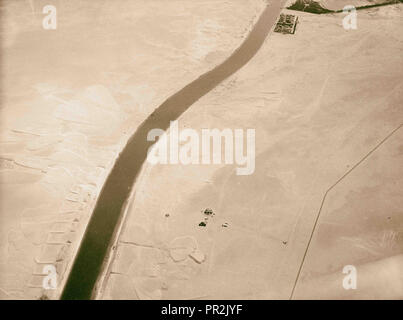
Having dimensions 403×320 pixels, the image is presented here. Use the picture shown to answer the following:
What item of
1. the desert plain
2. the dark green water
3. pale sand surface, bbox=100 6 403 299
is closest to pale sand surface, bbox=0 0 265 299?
the desert plain

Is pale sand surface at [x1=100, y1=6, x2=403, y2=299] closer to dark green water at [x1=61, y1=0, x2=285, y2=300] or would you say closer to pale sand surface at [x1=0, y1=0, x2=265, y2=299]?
dark green water at [x1=61, y1=0, x2=285, y2=300]

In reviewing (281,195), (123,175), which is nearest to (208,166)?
(281,195)

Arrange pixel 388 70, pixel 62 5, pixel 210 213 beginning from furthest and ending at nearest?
pixel 62 5
pixel 388 70
pixel 210 213

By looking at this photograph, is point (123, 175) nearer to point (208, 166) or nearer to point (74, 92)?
point (208, 166)

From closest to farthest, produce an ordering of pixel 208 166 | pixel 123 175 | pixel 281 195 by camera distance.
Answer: pixel 281 195, pixel 123 175, pixel 208 166
